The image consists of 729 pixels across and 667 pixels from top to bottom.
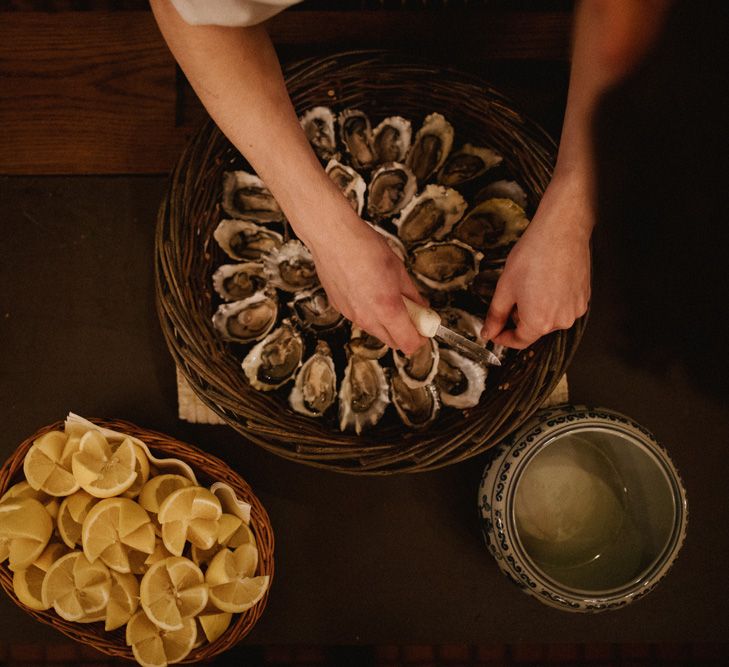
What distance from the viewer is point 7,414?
2.84 ft

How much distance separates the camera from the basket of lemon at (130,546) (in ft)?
2.25

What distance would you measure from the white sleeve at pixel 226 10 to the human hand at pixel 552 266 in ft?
1.14

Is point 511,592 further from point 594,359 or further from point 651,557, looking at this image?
point 594,359

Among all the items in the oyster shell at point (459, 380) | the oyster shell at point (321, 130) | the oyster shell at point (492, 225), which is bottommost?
the oyster shell at point (459, 380)

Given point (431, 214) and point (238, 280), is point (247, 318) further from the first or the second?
point (431, 214)

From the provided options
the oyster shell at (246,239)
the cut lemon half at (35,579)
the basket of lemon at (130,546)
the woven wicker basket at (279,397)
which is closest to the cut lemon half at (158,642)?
the basket of lemon at (130,546)

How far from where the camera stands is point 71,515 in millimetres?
714

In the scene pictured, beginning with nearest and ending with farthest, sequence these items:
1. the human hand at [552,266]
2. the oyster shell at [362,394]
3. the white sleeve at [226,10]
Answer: the white sleeve at [226,10] → the human hand at [552,266] → the oyster shell at [362,394]

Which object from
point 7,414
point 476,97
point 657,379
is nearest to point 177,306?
point 7,414

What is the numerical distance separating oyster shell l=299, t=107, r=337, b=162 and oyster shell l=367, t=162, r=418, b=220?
0.25 feet

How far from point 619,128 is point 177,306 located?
1.89 feet

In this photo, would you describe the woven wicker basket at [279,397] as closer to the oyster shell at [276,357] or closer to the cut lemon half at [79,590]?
the oyster shell at [276,357]

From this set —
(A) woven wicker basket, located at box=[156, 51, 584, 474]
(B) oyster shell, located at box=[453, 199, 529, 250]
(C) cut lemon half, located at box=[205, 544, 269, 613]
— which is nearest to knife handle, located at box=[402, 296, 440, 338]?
(A) woven wicker basket, located at box=[156, 51, 584, 474]

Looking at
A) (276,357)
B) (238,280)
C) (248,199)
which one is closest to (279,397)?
(276,357)
